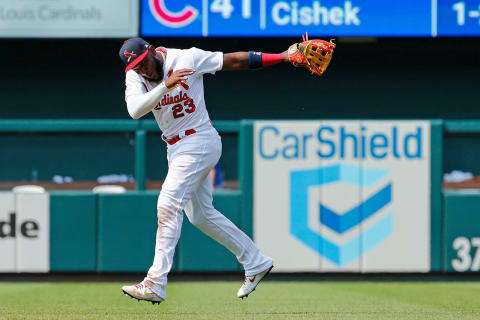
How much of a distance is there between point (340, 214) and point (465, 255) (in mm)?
977

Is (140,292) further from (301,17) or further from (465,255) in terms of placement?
(301,17)

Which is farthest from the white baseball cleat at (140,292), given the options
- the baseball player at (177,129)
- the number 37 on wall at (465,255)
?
the number 37 on wall at (465,255)

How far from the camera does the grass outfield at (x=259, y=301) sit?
4672mm

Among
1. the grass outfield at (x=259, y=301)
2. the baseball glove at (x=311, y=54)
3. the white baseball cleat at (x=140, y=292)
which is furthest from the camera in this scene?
the baseball glove at (x=311, y=54)

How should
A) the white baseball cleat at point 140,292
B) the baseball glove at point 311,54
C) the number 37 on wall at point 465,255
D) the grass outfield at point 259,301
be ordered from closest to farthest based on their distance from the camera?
Answer: the white baseball cleat at point 140,292
the grass outfield at point 259,301
the baseball glove at point 311,54
the number 37 on wall at point 465,255

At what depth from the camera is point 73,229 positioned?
6973 millimetres

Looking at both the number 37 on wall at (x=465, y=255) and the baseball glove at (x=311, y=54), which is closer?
the baseball glove at (x=311, y=54)

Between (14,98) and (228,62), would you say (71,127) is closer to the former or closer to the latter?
(228,62)

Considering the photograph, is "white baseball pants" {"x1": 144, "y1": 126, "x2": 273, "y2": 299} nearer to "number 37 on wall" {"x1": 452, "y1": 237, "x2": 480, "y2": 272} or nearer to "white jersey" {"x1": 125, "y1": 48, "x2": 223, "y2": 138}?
"white jersey" {"x1": 125, "y1": 48, "x2": 223, "y2": 138}

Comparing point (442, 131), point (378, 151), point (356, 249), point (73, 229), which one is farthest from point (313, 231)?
point (73, 229)

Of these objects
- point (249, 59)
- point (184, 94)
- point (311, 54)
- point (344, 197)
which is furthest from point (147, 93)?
point (344, 197)

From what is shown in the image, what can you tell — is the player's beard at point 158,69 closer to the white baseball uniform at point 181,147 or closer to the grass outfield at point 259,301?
the white baseball uniform at point 181,147

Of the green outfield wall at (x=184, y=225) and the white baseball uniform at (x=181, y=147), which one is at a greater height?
the white baseball uniform at (x=181, y=147)

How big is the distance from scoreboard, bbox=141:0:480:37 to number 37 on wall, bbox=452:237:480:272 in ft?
10.6
